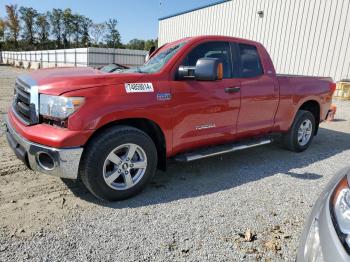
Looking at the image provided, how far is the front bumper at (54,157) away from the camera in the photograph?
115 inches

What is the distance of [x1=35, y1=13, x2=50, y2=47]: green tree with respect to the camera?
66.6m

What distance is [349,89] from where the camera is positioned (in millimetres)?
12164

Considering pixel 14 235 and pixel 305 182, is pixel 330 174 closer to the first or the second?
pixel 305 182

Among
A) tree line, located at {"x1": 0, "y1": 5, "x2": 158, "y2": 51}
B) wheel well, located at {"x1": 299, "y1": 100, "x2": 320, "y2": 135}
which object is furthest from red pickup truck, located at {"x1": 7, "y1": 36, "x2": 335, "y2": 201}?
tree line, located at {"x1": 0, "y1": 5, "x2": 158, "y2": 51}

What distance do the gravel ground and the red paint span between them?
59 centimetres

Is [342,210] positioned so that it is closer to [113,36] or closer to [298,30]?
[298,30]

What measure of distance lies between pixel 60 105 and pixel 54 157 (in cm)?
51

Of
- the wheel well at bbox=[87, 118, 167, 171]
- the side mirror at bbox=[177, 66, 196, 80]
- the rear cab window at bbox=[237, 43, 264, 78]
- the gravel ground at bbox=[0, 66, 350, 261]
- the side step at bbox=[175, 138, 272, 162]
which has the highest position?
the rear cab window at bbox=[237, 43, 264, 78]

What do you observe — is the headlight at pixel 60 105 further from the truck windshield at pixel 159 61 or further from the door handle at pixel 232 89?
the door handle at pixel 232 89

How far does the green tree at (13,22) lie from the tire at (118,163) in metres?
73.4

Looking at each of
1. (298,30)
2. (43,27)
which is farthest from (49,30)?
(298,30)

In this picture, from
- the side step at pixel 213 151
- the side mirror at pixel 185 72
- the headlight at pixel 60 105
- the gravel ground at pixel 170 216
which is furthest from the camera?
the side step at pixel 213 151

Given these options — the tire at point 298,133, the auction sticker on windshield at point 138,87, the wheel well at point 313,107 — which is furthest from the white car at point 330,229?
the wheel well at point 313,107

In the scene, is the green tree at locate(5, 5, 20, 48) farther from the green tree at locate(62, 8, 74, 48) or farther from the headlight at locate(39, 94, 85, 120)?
the headlight at locate(39, 94, 85, 120)
